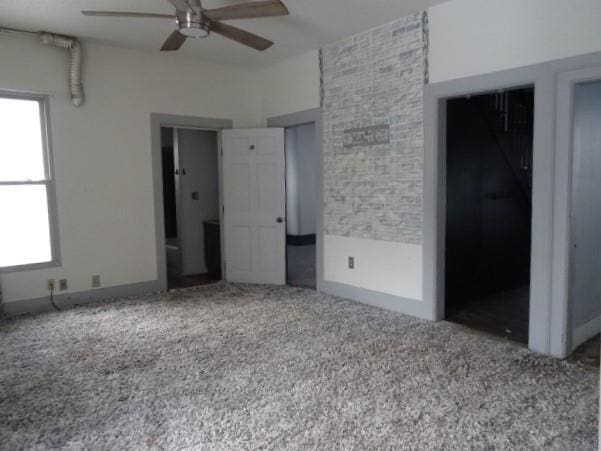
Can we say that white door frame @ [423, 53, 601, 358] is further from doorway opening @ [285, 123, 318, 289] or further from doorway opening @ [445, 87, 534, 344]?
doorway opening @ [285, 123, 318, 289]

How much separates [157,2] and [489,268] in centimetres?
441

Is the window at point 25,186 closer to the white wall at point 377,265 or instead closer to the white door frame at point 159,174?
the white door frame at point 159,174

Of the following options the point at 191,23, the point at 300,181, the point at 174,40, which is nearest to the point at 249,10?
the point at 191,23

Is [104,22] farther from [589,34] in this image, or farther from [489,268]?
[489,268]

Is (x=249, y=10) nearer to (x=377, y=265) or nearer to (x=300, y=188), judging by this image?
(x=377, y=265)

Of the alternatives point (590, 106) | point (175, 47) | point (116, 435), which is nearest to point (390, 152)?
point (590, 106)

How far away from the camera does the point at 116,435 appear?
2.36 meters

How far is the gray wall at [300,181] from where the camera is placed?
891 cm

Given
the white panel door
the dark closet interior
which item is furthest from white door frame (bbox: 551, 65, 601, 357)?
the dark closet interior

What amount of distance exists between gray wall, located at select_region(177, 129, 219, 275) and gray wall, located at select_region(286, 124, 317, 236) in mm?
2530

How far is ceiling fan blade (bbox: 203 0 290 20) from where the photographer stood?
2955 mm

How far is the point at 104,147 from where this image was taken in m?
4.96

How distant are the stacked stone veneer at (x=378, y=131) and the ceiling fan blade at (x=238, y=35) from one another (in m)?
1.41

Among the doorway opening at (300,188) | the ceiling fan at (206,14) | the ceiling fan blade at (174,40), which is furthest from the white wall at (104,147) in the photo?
the doorway opening at (300,188)
